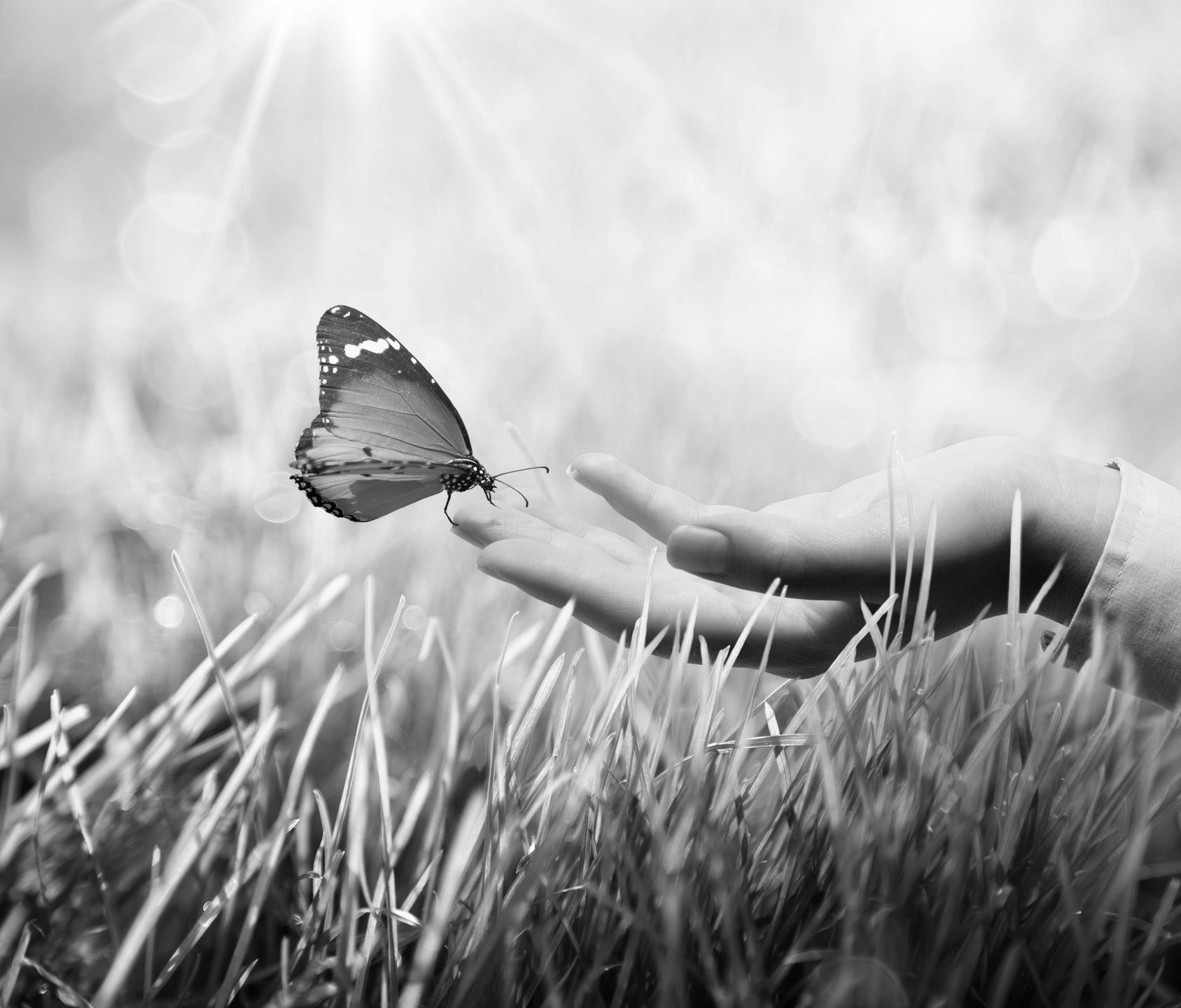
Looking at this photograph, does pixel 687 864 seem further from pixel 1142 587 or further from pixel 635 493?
pixel 1142 587

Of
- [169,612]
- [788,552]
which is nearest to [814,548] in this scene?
[788,552]

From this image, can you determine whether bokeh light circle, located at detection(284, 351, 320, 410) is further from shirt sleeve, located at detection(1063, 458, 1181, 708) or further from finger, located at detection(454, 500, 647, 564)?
shirt sleeve, located at detection(1063, 458, 1181, 708)

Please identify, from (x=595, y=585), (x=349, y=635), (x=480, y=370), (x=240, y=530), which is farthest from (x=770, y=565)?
(x=480, y=370)

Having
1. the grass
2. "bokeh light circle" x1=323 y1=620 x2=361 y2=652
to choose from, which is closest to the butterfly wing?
the grass

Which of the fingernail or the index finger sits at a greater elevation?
the index finger

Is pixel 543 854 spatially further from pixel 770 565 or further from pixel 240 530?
pixel 240 530

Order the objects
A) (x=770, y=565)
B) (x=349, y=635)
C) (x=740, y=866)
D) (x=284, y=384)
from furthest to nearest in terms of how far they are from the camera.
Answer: (x=284, y=384) → (x=349, y=635) → (x=770, y=565) → (x=740, y=866)
